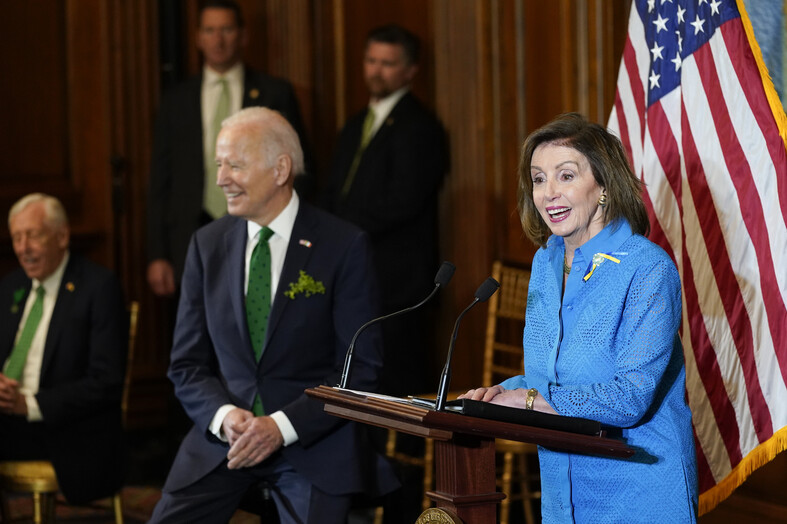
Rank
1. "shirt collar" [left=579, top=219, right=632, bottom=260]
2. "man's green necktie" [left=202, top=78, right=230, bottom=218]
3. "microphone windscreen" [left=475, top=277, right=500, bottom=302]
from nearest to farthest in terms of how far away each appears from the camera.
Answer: "microphone windscreen" [left=475, top=277, right=500, bottom=302], "shirt collar" [left=579, top=219, right=632, bottom=260], "man's green necktie" [left=202, top=78, right=230, bottom=218]

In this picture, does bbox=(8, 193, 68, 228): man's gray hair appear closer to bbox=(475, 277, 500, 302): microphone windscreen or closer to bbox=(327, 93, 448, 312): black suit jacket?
bbox=(327, 93, 448, 312): black suit jacket

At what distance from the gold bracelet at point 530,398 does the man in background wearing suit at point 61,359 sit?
226 centimetres

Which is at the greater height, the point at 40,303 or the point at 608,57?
the point at 608,57

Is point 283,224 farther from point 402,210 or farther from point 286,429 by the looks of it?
point 402,210

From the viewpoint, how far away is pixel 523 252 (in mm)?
4945

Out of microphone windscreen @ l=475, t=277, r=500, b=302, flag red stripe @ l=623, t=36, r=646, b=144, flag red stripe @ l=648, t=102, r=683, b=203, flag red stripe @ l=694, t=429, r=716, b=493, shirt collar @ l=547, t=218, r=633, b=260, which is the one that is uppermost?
flag red stripe @ l=623, t=36, r=646, b=144

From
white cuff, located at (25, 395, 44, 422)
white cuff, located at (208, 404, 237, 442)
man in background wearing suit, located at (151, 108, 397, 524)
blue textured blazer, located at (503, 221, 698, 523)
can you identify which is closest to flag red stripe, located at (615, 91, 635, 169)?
man in background wearing suit, located at (151, 108, 397, 524)

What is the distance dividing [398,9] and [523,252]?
1806 millimetres

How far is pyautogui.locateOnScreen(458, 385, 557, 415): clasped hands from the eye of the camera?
89.8 inches

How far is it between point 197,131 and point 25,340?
5.83ft

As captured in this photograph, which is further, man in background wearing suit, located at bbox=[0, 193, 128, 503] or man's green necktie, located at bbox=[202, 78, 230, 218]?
man's green necktie, located at bbox=[202, 78, 230, 218]

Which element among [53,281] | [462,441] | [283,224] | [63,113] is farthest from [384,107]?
[462,441]

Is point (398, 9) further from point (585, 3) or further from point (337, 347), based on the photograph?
point (337, 347)

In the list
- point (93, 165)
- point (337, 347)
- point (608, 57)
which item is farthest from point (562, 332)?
point (93, 165)
